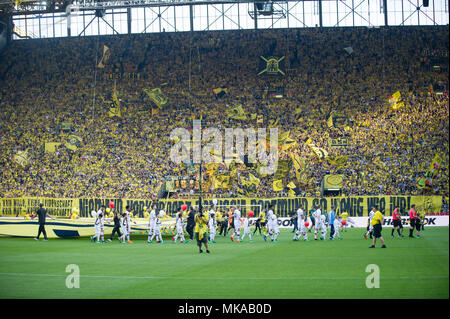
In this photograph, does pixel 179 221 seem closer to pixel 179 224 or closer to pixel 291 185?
pixel 179 224

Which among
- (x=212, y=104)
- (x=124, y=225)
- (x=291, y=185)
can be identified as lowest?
(x=124, y=225)

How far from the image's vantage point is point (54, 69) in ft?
194

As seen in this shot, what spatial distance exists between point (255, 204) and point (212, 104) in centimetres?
1489

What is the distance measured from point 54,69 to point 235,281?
167 feet

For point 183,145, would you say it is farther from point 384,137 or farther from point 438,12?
point 438,12

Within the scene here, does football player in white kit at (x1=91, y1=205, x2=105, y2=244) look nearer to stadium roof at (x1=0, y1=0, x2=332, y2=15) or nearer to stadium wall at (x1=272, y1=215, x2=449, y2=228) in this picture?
stadium wall at (x1=272, y1=215, x2=449, y2=228)

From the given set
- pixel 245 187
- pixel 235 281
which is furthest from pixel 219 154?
pixel 235 281

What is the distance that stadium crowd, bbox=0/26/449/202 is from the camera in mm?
47094

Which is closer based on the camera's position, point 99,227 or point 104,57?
point 99,227

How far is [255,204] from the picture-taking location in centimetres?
4344

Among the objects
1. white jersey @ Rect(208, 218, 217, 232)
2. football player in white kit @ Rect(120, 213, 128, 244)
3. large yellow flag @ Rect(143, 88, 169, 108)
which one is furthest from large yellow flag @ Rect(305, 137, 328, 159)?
football player in white kit @ Rect(120, 213, 128, 244)

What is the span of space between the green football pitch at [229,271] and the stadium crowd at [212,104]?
2205 cm

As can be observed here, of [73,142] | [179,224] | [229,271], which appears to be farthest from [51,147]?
[229,271]

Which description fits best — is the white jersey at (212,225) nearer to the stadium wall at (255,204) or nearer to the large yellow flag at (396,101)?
the stadium wall at (255,204)
